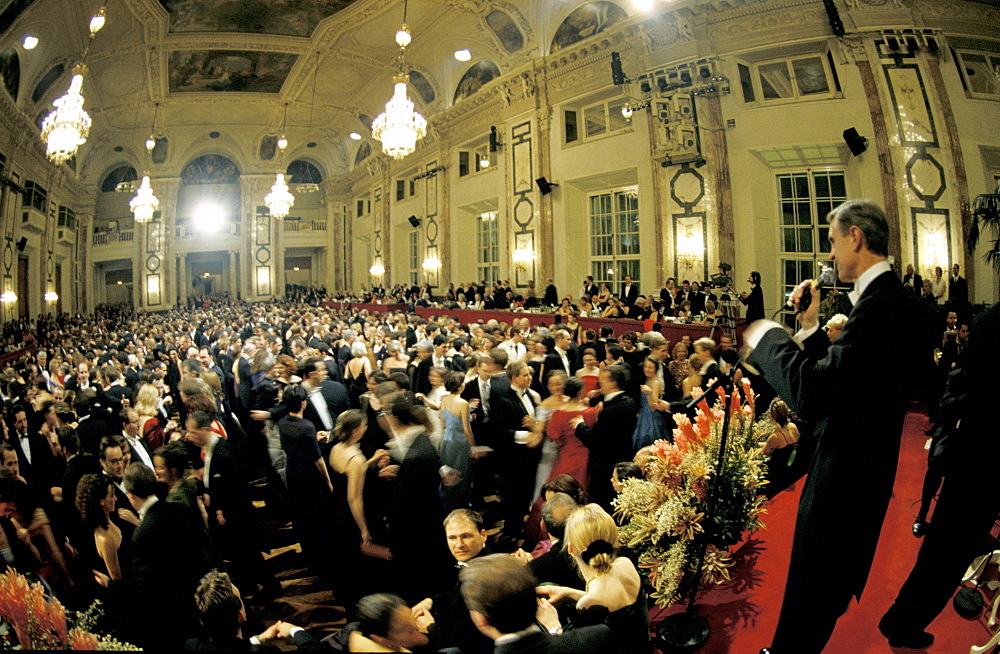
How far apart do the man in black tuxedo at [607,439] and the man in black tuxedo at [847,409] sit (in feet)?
6.19

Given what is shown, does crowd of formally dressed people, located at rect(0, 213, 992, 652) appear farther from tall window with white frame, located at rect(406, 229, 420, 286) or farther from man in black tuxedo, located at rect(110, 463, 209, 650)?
tall window with white frame, located at rect(406, 229, 420, 286)

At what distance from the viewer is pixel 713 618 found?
9.19ft

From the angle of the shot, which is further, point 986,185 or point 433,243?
point 433,243

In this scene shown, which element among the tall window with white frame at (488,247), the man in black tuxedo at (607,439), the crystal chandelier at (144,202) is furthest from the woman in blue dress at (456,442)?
the crystal chandelier at (144,202)

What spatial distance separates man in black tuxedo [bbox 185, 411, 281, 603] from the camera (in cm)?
330

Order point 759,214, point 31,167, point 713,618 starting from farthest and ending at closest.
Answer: point 31,167 < point 759,214 < point 713,618

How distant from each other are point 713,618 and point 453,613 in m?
1.66

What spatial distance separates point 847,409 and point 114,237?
3548cm

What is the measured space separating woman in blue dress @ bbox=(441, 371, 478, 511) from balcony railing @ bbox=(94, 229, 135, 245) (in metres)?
32.4

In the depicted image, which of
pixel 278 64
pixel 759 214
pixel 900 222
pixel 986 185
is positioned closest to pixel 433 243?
pixel 278 64

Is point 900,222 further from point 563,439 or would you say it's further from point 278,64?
point 278,64

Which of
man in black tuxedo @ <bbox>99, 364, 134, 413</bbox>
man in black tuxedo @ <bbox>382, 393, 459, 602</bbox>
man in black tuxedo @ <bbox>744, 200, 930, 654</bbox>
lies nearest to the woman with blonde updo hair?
man in black tuxedo @ <bbox>744, 200, 930, 654</bbox>

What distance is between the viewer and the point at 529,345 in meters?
5.88

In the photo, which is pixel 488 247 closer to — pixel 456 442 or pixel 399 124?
pixel 399 124
